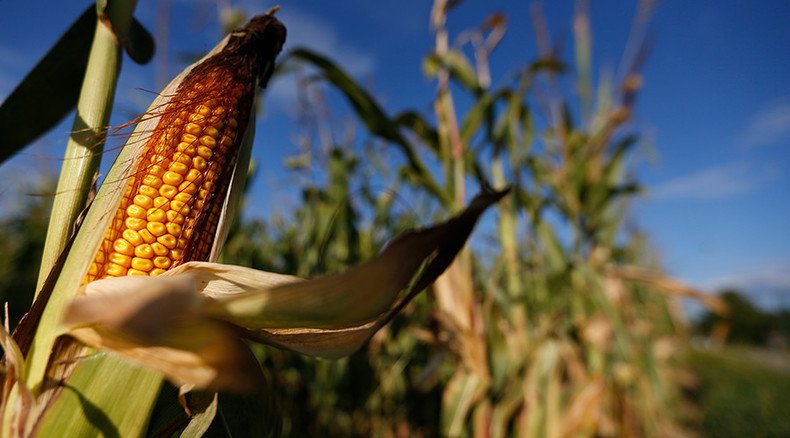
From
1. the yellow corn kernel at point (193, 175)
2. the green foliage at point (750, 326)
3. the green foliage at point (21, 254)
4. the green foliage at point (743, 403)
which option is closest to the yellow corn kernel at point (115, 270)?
the yellow corn kernel at point (193, 175)

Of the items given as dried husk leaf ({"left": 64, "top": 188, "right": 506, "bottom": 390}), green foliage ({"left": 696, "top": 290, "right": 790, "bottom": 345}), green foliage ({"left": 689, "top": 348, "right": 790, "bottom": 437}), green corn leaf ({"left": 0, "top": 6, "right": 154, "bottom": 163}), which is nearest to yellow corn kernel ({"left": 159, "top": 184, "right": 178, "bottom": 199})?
dried husk leaf ({"left": 64, "top": 188, "right": 506, "bottom": 390})

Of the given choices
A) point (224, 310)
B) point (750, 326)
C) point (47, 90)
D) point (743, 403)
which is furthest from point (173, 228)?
point (750, 326)

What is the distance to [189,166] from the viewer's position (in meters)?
0.42

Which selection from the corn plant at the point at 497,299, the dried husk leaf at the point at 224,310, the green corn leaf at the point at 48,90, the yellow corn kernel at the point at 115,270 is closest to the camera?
the dried husk leaf at the point at 224,310

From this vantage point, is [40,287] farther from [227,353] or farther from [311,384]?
[311,384]

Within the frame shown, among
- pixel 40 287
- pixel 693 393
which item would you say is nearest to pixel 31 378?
pixel 40 287

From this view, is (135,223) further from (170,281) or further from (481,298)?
(481,298)

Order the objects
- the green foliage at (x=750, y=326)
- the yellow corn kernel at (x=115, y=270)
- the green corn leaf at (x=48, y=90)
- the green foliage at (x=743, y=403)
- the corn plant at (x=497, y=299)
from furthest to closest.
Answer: the green foliage at (x=750, y=326) < the green foliage at (x=743, y=403) < the corn plant at (x=497, y=299) < the green corn leaf at (x=48, y=90) < the yellow corn kernel at (x=115, y=270)

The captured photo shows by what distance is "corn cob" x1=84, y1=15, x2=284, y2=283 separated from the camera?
15.6 inches

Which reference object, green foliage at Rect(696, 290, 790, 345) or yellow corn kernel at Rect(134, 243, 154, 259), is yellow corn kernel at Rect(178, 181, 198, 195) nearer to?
yellow corn kernel at Rect(134, 243, 154, 259)

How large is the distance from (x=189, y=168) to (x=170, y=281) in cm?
18

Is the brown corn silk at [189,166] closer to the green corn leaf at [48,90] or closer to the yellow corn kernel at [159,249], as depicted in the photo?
the yellow corn kernel at [159,249]

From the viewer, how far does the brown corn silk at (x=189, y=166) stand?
0.40m

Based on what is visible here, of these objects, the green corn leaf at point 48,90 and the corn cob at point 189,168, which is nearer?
the corn cob at point 189,168
